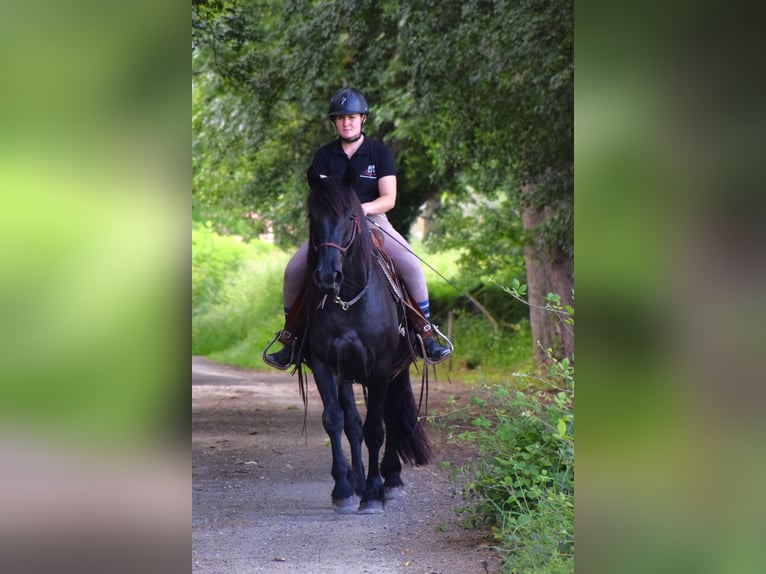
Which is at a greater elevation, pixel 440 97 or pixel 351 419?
pixel 440 97

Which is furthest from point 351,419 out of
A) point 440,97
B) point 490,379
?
point 490,379

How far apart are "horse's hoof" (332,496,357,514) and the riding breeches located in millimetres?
1531

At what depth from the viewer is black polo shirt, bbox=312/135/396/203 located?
8.16 meters

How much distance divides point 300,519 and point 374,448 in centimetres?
79

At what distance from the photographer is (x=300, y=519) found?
796 cm

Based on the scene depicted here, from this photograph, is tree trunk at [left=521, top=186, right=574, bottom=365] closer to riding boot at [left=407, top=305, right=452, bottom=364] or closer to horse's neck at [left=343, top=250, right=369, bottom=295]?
riding boot at [left=407, top=305, right=452, bottom=364]

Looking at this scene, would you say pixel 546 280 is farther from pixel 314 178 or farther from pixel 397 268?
pixel 314 178

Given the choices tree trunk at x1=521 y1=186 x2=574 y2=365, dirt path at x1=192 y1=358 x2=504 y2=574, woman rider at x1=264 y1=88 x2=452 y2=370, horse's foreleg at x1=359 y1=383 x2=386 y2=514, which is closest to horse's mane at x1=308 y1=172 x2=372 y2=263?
woman rider at x1=264 y1=88 x2=452 y2=370

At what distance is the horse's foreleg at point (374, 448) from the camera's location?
26.9ft
